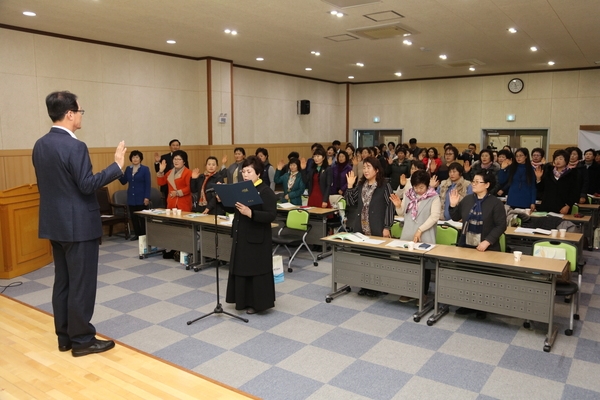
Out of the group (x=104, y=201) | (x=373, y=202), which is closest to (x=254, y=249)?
(x=373, y=202)

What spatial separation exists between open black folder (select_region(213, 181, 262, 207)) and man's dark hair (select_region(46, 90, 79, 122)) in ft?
4.89

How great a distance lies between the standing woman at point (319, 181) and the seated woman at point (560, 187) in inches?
137

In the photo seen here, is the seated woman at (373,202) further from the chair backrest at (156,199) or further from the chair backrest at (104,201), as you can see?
the chair backrest at (104,201)

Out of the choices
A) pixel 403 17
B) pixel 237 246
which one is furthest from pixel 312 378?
pixel 403 17

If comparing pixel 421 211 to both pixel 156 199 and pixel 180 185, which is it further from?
pixel 156 199

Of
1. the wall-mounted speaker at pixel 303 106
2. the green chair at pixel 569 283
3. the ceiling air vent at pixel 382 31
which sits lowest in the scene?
the green chair at pixel 569 283

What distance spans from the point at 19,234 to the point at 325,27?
566cm

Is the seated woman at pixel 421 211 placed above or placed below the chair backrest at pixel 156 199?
above

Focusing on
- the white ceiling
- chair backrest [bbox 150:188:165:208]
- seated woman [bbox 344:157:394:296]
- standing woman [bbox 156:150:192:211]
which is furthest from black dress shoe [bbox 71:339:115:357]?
chair backrest [bbox 150:188:165:208]

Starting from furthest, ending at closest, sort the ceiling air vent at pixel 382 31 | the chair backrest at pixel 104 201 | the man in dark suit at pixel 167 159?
1. the man in dark suit at pixel 167 159
2. the chair backrest at pixel 104 201
3. the ceiling air vent at pixel 382 31

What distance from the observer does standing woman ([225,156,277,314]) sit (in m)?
4.84

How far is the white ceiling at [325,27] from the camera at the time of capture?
663 cm

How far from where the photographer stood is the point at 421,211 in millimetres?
5449

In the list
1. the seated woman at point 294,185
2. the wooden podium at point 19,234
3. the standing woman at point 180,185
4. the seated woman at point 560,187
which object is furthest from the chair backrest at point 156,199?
the seated woman at point 560,187
